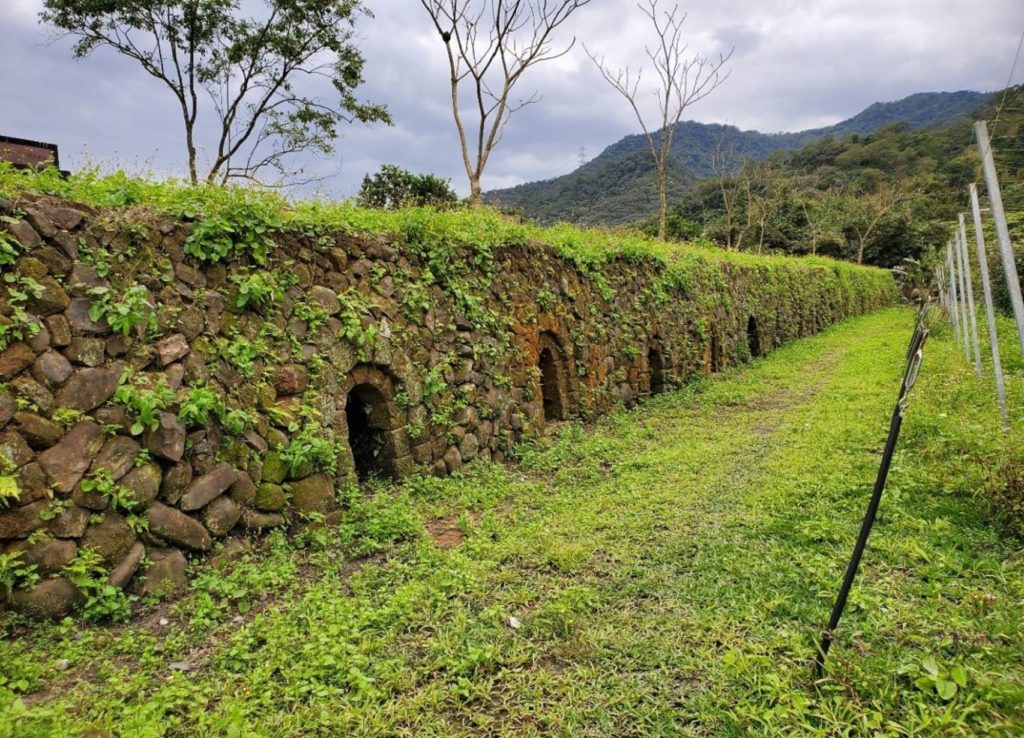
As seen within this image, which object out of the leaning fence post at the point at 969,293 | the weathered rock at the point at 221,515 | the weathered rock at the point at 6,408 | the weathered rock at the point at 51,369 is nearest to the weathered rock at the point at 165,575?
the weathered rock at the point at 221,515

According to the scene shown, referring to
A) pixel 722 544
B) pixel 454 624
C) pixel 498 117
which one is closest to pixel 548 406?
pixel 722 544

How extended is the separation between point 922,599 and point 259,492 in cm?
485

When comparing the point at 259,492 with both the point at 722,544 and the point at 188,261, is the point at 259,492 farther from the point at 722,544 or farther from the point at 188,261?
the point at 722,544

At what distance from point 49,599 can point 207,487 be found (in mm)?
1145

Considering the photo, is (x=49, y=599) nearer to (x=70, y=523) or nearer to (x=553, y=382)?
(x=70, y=523)

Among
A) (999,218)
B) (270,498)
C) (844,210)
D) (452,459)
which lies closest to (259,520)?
(270,498)

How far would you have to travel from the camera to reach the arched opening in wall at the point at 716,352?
13.9m

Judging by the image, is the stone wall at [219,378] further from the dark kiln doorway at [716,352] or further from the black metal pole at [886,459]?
the dark kiln doorway at [716,352]

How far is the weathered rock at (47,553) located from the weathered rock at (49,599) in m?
0.08

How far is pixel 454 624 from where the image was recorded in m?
3.69

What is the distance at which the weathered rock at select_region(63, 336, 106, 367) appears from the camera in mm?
3910

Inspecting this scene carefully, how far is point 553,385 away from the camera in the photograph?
9.41 metres

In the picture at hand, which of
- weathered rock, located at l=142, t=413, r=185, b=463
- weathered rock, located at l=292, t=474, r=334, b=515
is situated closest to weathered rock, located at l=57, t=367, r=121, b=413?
weathered rock, located at l=142, t=413, r=185, b=463

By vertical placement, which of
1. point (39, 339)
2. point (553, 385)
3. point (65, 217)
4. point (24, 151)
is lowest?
point (553, 385)
